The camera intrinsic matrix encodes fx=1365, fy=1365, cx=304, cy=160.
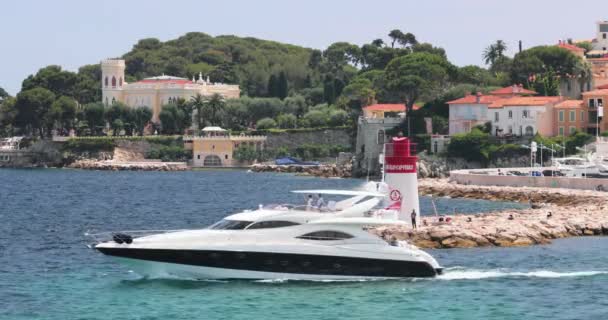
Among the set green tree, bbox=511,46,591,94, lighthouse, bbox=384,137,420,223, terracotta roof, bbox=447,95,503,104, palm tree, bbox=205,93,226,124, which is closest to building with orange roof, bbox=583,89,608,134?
green tree, bbox=511,46,591,94

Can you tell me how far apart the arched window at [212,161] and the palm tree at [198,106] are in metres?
5.66

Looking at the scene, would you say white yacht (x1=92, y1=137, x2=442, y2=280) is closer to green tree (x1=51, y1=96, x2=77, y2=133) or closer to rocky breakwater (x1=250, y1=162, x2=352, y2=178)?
rocky breakwater (x1=250, y1=162, x2=352, y2=178)

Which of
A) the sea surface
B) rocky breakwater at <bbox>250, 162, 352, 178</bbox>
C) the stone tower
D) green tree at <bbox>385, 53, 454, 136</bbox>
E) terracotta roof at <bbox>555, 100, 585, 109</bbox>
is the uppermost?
the stone tower

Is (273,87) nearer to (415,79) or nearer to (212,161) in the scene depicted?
(212,161)

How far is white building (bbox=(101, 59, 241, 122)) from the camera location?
140m

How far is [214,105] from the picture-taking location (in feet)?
440

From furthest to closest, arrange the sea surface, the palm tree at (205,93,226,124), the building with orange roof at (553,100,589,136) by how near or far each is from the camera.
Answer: the palm tree at (205,93,226,124), the building with orange roof at (553,100,589,136), the sea surface

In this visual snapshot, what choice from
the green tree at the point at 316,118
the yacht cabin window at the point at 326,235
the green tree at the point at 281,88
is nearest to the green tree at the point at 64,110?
the green tree at the point at 281,88

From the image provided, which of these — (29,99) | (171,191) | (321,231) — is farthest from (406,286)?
(29,99)

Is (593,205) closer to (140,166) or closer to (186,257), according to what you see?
(186,257)

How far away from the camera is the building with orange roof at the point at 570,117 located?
93438 mm

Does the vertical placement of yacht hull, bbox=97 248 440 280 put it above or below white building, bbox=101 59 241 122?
below

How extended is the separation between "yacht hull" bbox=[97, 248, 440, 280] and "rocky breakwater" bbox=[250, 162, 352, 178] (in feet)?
239

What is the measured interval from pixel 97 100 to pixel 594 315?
405ft
